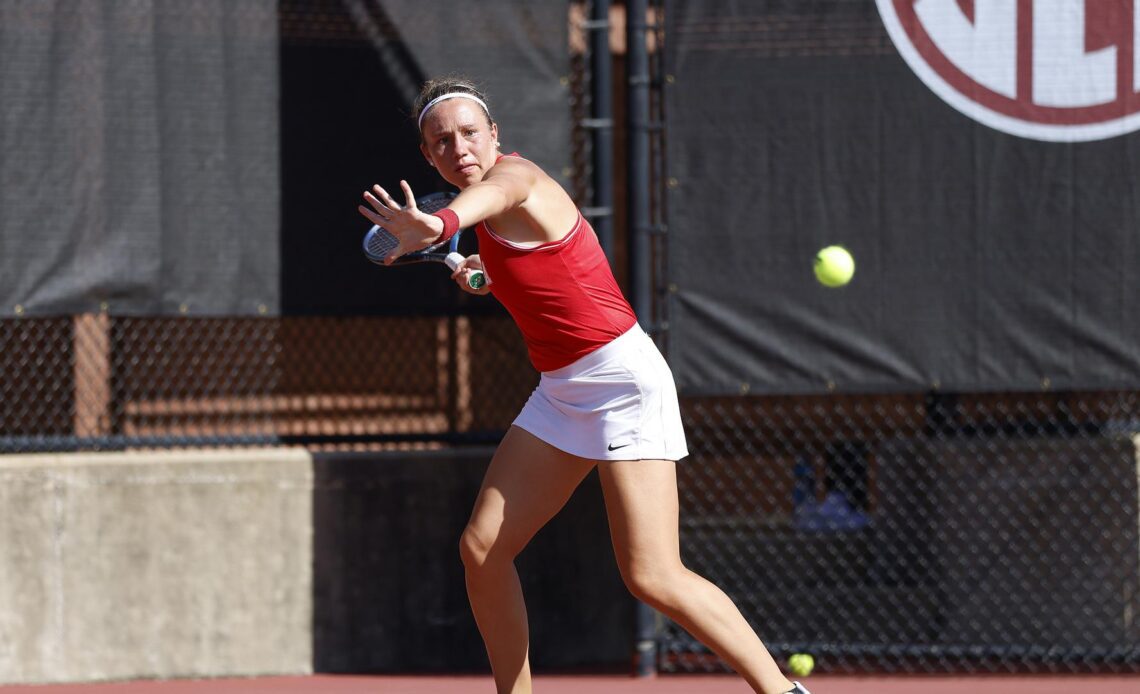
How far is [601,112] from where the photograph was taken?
588 cm

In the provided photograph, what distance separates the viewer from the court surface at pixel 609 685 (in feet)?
18.2

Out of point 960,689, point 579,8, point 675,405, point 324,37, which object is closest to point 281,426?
point 324,37

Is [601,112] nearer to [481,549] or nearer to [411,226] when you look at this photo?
[481,549]

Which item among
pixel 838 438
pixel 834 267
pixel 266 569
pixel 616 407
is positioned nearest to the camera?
pixel 616 407

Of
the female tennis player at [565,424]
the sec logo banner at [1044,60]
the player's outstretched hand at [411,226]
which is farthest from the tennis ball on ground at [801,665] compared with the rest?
the player's outstretched hand at [411,226]

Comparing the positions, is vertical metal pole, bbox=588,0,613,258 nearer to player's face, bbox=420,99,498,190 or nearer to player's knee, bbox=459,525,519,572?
player's face, bbox=420,99,498,190

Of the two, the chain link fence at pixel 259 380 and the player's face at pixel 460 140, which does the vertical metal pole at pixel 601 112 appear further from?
the player's face at pixel 460 140

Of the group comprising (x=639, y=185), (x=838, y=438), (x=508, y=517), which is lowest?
(x=838, y=438)

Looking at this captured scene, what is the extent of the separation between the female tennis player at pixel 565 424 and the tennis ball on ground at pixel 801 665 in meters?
1.89

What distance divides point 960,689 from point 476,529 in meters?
2.51

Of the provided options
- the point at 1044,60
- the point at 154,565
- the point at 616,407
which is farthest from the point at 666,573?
the point at 1044,60

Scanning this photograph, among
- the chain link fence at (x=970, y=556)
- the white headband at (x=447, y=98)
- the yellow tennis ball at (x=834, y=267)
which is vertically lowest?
the chain link fence at (x=970, y=556)

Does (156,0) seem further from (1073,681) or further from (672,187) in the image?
(1073,681)

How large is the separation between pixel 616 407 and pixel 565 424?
0.52 ft
